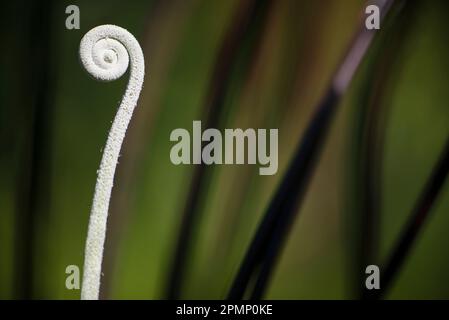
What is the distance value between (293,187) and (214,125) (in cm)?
35

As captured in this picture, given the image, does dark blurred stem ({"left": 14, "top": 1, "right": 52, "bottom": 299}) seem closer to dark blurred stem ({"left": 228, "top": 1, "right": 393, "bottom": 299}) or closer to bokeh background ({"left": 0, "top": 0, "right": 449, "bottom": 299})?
bokeh background ({"left": 0, "top": 0, "right": 449, "bottom": 299})

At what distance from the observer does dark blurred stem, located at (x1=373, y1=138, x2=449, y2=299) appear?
1.83m

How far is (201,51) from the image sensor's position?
1818 millimetres

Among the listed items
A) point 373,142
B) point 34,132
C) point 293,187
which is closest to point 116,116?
point 34,132

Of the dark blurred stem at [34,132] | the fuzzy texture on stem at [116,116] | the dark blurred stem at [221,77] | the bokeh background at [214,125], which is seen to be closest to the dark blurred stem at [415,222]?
the bokeh background at [214,125]

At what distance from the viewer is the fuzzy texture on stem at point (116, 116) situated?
177 cm

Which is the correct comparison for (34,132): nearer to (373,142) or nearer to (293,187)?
(293,187)

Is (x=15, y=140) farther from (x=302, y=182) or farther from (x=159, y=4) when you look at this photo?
(x=302, y=182)

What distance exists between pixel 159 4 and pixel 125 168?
587 mm

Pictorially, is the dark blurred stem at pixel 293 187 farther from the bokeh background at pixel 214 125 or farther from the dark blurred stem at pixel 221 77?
the dark blurred stem at pixel 221 77

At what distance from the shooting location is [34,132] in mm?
1812
